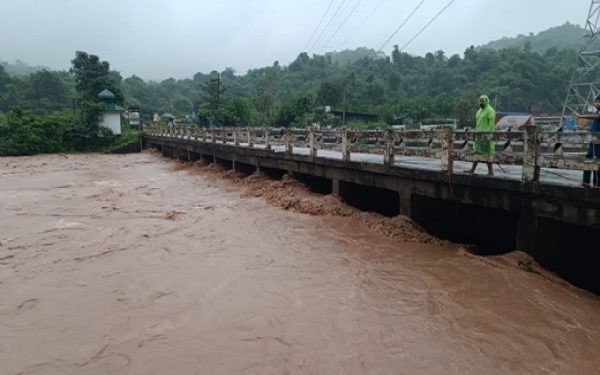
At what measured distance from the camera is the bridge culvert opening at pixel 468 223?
26.0ft

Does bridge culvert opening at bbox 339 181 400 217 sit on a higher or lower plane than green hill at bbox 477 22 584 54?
lower

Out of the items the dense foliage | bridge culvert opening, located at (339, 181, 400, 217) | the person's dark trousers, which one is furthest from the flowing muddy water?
the dense foliage

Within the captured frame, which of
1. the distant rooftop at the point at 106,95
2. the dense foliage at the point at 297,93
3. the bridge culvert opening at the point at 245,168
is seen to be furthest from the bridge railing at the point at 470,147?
the distant rooftop at the point at 106,95

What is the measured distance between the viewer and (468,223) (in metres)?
8.42

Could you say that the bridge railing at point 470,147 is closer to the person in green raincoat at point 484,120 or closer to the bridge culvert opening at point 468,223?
the person in green raincoat at point 484,120

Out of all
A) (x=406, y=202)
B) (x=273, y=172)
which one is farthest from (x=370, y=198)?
(x=273, y=172)

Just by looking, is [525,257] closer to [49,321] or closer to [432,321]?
[432,321]

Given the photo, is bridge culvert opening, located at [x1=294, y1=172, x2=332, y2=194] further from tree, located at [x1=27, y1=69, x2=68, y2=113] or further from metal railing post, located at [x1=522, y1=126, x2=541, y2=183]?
tree, located at [x1=27, y1=69, x2=68, y2=113]

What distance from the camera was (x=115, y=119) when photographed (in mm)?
43875

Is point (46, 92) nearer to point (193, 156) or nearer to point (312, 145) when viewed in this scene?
point (193, 156)

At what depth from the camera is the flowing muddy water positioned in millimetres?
4508

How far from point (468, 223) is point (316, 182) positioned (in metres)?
5.78

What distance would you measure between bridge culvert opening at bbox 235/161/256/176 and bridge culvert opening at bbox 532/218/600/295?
42.4 feet

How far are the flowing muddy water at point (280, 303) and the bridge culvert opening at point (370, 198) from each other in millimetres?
809
